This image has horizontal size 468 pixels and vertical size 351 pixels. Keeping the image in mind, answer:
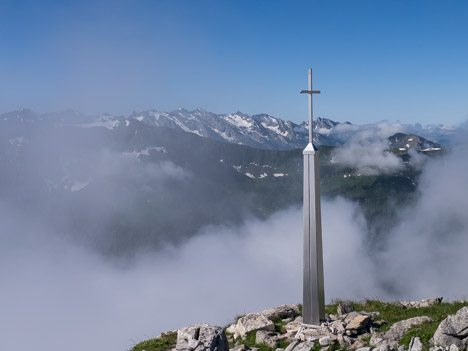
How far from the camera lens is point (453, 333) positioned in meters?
15.1

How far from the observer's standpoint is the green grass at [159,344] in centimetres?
2134

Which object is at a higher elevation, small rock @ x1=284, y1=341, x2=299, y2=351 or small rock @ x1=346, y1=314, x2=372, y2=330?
small rock @ x1=346, y1=314, x2=372, y2=330

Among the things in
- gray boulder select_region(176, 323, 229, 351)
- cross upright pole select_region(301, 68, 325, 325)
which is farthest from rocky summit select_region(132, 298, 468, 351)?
cross upright pole select_region(301, 68, 325, 325)

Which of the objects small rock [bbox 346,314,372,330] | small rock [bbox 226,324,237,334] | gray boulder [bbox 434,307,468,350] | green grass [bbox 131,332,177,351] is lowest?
small rock [bbox 226,324,237,334]

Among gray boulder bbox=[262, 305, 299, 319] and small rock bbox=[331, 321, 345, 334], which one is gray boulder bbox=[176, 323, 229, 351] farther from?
gray boulder bbox=[262, 305, 299, 319]

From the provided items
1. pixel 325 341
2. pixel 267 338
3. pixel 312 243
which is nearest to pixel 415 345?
pixel 325 341

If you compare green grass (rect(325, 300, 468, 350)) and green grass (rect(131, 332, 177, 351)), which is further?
green grass (rect(131, 332, 177, 351))

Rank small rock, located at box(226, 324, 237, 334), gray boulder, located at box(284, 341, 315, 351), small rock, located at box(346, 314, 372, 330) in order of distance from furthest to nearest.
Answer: small rock, located at box(226, 324, 237, 334)
small rock, located at box(346, 314, 372, 330)
gray boulder, located at box(284, 341, 315, 351)

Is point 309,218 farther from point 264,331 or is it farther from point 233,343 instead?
point 233,343

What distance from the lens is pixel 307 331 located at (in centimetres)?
2078

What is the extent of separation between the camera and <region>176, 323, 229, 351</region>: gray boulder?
1777 cm

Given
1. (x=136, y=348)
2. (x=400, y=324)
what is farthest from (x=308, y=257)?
(x=136, y=348)

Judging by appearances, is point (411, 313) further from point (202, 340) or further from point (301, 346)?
point (202, 340)

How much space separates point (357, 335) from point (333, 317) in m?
3.75
